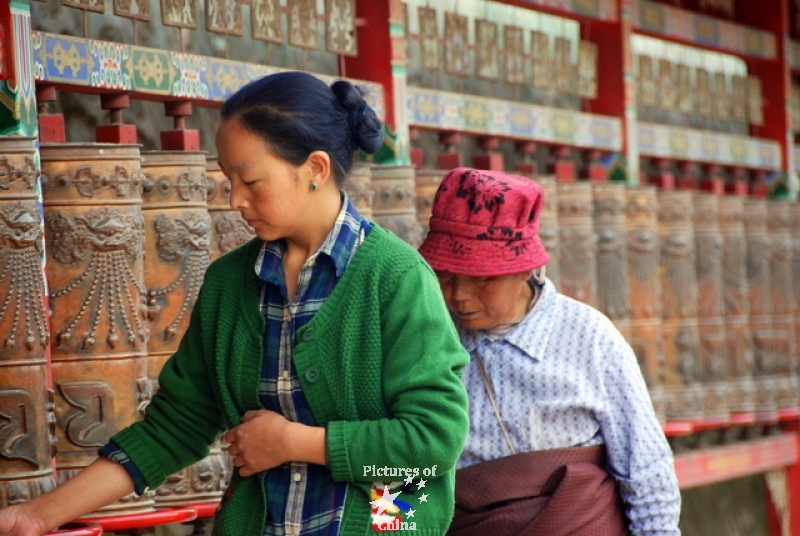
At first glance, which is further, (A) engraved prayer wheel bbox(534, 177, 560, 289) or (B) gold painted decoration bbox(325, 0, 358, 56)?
(A) engraved prayer wheel bbox(534, 177, 560, 289)

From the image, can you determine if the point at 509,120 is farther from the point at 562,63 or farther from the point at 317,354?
the point at 317,354

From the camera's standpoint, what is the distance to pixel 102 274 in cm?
239

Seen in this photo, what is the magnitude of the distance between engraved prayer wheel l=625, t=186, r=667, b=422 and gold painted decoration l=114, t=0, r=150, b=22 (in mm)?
1739

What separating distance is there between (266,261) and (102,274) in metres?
0.86

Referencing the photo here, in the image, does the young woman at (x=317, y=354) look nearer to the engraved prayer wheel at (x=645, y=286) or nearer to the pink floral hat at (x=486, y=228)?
the pink floral hat at (x=486, y=228)

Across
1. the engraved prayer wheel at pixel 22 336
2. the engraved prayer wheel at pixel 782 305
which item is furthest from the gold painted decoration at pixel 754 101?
the engraved prayer wheel at pixel 22 336

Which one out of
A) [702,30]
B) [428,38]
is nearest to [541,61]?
[428,38]

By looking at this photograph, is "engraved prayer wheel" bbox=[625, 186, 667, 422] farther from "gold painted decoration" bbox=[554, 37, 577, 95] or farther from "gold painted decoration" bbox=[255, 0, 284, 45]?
"gold painted decoration" bbox=[255, 0, 284, 45]

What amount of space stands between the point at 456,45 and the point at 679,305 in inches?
43.6

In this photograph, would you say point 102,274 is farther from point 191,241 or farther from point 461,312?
point 461,312

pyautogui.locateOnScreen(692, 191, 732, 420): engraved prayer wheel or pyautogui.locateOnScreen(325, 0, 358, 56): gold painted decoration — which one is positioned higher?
pyautogui.locateOnScreen(325, 0, 358, 56): gold painted decoration

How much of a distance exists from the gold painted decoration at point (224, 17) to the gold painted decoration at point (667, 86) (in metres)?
2.06

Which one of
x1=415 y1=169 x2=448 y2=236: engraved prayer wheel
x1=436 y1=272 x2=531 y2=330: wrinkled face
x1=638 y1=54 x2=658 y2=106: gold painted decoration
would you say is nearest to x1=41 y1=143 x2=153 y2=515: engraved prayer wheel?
x1=436 y1=272 x2=531 y2=330: wrinkled face

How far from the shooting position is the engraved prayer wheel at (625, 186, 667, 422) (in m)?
3.90
